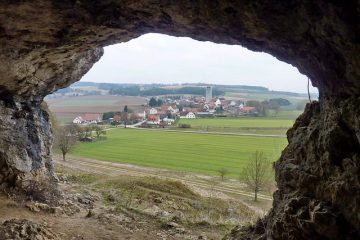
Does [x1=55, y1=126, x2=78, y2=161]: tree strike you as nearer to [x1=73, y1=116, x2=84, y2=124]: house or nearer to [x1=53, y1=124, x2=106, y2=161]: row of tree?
[x1=53, y1=124, x2=106, y2=161]: row of tree

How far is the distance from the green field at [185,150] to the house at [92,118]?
588 inches

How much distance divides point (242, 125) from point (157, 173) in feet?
90.0

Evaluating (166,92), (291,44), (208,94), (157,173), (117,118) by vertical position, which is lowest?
(157,173)

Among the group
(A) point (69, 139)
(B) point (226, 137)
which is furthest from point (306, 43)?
(B) point (226, 137)

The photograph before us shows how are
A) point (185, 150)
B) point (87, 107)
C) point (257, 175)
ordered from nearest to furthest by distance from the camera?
1. point (257, 175)
2. point (185, 150)
3. point (87, 107)

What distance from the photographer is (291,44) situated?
29.1 ft

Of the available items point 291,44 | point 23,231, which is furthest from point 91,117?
point 291,44

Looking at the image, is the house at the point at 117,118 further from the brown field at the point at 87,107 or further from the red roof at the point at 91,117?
the brown field at the point at 87,107

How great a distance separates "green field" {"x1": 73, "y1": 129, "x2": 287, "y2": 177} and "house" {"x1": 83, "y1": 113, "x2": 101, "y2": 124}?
14927 mm

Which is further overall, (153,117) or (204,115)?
(204,115)

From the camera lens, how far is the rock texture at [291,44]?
7.65 metres

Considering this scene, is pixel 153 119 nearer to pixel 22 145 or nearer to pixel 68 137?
pixel 68 137

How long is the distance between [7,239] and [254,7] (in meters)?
10.2

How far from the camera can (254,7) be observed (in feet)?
26.5
